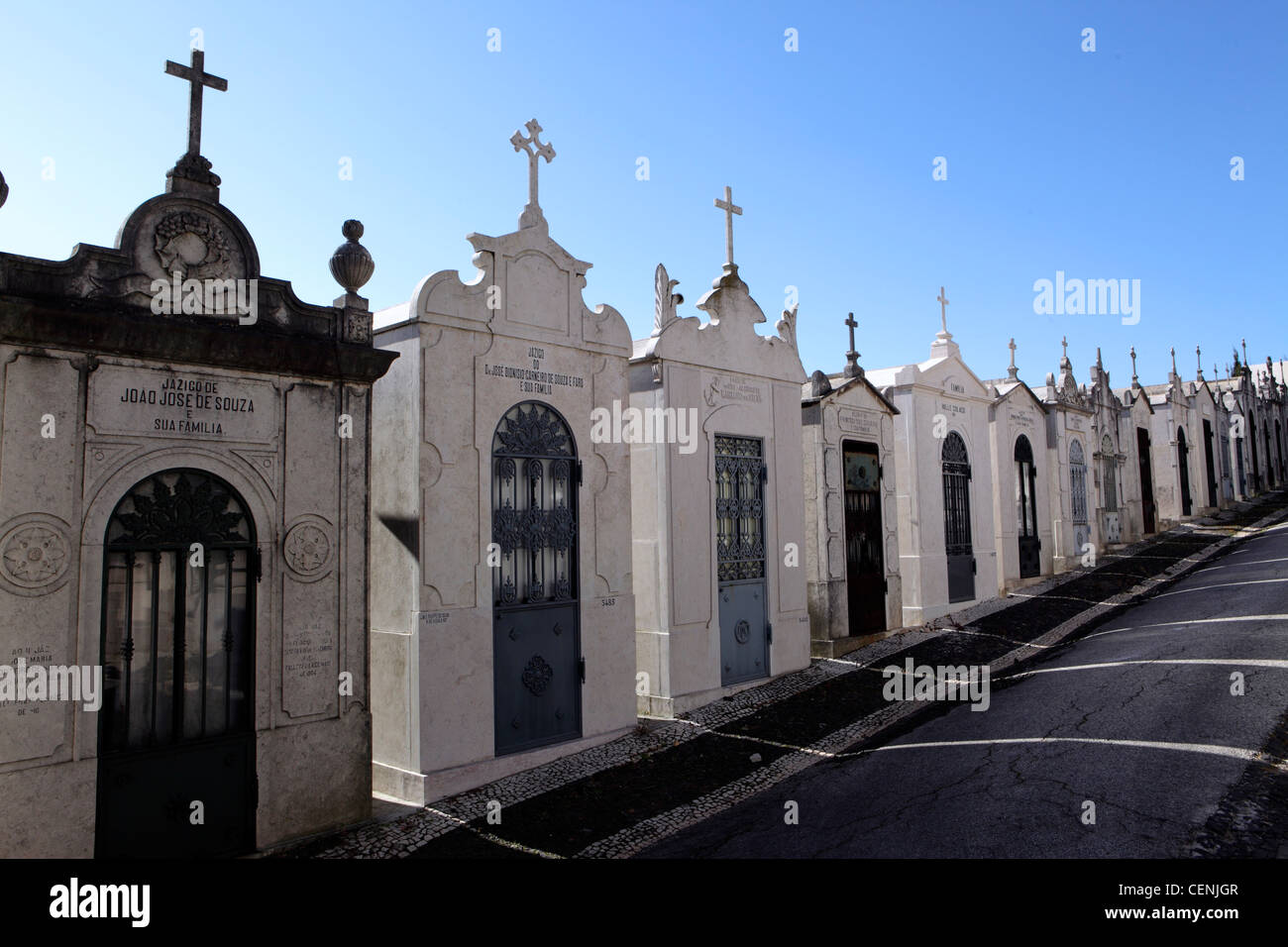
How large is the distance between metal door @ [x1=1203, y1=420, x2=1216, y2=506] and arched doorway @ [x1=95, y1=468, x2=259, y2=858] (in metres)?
34.5

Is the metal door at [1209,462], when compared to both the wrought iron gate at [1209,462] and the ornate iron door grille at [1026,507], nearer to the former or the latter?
the wrought iron gate at [1209,462]

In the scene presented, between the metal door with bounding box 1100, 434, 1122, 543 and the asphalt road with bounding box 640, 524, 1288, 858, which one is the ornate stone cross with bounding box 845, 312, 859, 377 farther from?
the metal door with bounding box 1100, 434, 1122, 543

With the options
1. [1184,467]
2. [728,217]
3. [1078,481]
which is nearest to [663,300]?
[728,217]

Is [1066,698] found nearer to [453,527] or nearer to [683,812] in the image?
[683,812]

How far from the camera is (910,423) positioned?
14891mm

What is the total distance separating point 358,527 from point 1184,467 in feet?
101

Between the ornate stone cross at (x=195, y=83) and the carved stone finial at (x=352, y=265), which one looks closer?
the ornate stone cross at (x=195, y=83)

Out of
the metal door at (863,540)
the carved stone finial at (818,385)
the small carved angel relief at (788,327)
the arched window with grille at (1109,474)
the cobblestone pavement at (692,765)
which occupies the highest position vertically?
the small carved angel relief at (788,327)

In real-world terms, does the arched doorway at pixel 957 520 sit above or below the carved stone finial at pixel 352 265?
below

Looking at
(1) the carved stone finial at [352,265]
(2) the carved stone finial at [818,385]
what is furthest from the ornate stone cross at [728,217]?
(1) the carved stone finial at [352,265]

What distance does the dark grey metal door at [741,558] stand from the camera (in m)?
10.9

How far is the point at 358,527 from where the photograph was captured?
22.9ft

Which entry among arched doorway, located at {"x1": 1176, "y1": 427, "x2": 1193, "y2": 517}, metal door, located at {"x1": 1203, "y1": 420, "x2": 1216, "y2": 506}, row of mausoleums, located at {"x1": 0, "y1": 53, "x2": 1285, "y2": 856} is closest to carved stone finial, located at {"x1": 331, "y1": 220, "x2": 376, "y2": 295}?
row of mausoleums, located at {"x1": 0, "y1": 53, "x2": 1285, "y2": 856}
